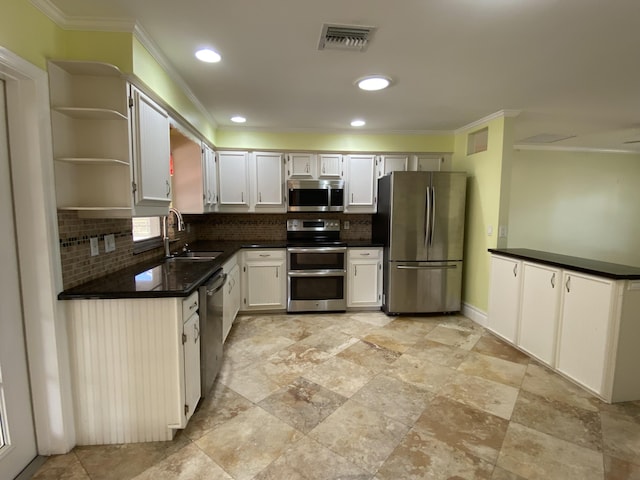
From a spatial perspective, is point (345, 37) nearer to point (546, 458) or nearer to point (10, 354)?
point (10, 354)

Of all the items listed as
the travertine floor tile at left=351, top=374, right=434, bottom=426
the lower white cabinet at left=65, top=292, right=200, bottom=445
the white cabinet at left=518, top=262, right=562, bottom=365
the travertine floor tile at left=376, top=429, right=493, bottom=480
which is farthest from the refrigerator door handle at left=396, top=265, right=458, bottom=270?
the lower white cabinet at left=65, top=292, right=200, bottom=445

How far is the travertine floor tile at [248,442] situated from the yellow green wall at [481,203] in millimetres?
2820

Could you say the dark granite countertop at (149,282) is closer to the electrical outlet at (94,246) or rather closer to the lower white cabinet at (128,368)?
the lower white cabinet at (128,368)

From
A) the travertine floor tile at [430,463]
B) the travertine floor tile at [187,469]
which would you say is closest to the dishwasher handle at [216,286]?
the travertine floor tile at [187,469]

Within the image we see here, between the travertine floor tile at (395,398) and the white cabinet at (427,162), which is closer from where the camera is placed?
the travertine floor tile at (395,398)

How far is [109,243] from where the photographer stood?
2.08m

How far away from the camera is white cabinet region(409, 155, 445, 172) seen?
13.8 ft

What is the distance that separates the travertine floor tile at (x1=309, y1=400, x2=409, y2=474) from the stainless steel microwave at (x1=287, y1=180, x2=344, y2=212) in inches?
99.8

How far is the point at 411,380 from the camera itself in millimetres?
2416

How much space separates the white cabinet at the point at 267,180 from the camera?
13.2ft

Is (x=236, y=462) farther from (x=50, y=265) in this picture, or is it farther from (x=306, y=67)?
(x=306, y=67)

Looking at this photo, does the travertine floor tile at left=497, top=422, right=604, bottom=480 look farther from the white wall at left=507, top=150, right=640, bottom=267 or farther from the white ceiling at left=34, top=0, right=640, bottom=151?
the white wall at left=507, top=150, right=640, bottom=267

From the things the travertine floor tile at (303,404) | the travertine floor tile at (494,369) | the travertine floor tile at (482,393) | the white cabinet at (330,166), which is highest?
the white cabinet at (330,166)

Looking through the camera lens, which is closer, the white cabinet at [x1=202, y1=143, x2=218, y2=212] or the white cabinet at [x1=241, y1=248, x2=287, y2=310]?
the white cabinet at [x1=202, y1=143, x2=218, y2=212]
